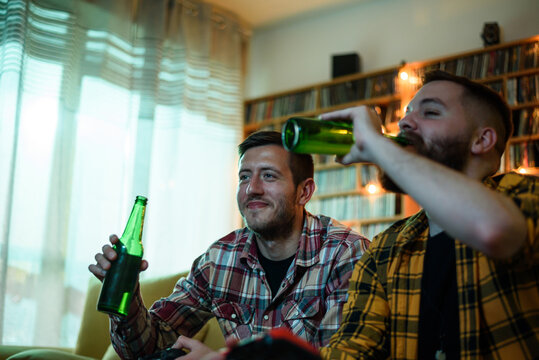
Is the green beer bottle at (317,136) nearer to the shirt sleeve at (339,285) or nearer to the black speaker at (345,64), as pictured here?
the shirt sleeve at (339,285)

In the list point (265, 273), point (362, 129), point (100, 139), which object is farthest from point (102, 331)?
point (362, 129)

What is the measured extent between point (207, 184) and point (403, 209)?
155 cm

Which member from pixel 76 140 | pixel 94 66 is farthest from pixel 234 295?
pixel 94 66

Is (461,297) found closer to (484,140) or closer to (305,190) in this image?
(484,140)

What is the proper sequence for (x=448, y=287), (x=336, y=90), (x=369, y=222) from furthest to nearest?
(x=336, y=90), (x=369, y=222), (x=448, y=287)

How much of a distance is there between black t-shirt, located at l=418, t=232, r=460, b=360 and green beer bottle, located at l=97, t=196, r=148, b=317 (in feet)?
2.17

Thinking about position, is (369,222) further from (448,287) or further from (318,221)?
(448,287)

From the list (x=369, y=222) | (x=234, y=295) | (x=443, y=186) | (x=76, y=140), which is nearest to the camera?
(x=443, y=186)

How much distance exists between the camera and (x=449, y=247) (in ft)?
4.24

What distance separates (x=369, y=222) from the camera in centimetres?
418

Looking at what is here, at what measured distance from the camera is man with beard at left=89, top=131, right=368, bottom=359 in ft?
5.30

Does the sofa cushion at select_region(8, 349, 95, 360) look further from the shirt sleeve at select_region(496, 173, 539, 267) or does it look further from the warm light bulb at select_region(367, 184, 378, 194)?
the warm light bulb at select_region(367, 184, 378, 194)

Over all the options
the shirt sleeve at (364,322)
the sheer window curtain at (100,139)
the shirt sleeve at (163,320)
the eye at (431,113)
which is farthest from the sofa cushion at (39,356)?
the sheer window curtain at (100,139)

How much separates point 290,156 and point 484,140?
75cm
